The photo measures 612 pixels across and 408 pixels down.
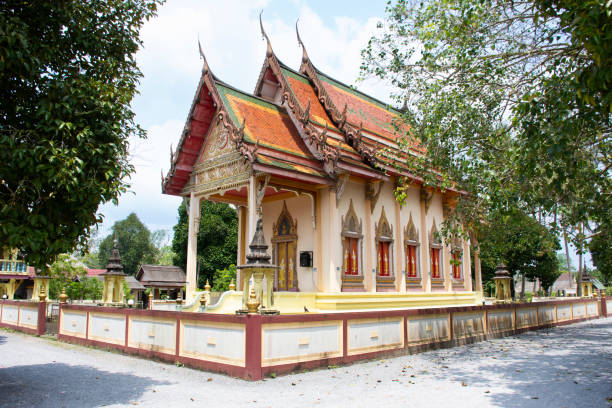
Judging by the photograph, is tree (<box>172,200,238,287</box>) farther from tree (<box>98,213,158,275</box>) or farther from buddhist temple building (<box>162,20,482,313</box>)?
tree (<box>98,213,158,275</box>)

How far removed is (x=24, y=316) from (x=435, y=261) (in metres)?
15.1

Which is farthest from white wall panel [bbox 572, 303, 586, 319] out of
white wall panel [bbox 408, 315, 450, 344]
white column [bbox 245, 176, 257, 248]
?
white column [bbox 245, 176, 257, 248]

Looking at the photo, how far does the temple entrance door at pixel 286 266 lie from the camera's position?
48.5ft

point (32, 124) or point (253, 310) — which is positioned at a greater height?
point (32, 124)

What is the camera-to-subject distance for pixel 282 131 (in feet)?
47.8

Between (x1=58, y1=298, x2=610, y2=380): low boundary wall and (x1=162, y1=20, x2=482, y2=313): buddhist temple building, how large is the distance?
249 cm

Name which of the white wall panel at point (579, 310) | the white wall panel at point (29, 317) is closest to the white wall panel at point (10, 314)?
the white wall panel at point (29, 317)

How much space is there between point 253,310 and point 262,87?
32.4ft

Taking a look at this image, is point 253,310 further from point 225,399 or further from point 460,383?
point 460,383

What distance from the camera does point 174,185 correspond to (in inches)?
618

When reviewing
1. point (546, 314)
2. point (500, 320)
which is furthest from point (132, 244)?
point (500, 320)

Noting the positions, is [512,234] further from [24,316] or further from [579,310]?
[24,316]

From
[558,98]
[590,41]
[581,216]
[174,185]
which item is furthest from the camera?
[174,185]

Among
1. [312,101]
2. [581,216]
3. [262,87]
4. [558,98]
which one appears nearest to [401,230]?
[312,101]
